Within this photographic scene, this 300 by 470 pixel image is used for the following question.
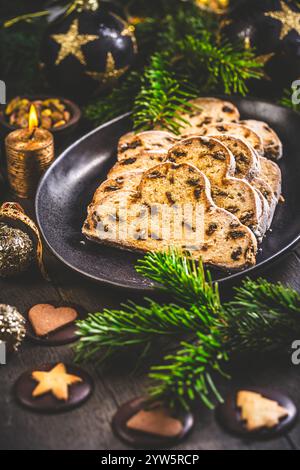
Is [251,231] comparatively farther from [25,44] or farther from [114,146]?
[25,44]

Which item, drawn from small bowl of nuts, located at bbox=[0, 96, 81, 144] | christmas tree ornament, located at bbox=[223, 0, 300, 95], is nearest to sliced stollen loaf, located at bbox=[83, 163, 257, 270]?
small bowl of nuts, located at bbox=[0, 96, 81, 144]

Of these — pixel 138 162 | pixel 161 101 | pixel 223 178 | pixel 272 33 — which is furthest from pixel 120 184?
pixel 272 33

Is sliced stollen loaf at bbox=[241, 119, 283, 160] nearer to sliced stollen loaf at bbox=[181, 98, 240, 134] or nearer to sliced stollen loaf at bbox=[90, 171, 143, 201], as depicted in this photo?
sliced stollen loaf at bbox=[181, 98, 240, 134]

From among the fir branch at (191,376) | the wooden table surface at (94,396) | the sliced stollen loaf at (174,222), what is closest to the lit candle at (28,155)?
the sliced stollen loaf at (174,222)

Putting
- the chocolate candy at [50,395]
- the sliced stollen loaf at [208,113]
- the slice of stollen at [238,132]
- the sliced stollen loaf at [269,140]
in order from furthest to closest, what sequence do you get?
the sliced stollen loaf at [208,113], the sliced stollen loaf at [269,140], the slice of stollen at [238,132], the chocolate candy at [50,395]

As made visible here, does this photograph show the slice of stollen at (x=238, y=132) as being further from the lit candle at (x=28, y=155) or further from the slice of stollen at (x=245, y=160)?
the lit candle at (x=28, y=155)

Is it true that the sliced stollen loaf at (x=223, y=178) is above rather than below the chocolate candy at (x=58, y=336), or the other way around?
above

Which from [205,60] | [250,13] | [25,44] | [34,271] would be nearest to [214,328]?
[34,271]
